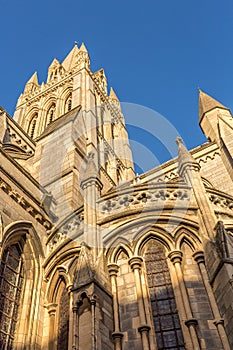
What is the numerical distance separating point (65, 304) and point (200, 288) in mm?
3785

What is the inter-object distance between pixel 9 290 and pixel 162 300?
425 centimetres

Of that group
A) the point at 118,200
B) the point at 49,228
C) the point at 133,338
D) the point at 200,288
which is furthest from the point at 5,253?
the point at 200,288

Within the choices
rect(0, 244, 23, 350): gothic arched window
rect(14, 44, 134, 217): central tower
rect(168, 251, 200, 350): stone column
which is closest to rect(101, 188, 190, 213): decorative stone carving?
rect(168, 251, 200, 350): stone column

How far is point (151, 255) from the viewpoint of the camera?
10414 mm

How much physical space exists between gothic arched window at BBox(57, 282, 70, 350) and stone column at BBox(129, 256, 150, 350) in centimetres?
214

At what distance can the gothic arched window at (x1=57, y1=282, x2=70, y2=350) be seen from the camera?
977 centimetres

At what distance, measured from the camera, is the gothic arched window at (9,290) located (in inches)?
384

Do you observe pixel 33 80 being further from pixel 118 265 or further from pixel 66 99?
pixel 118 265

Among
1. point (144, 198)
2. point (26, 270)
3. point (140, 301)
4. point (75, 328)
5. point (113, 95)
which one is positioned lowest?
point (75, 328)

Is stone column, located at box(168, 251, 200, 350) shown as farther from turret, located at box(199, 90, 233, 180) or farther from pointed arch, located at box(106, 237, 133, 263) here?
turret, located at box(199, 90, 233, 180)

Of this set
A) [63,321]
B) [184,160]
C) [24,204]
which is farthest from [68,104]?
[63,321]

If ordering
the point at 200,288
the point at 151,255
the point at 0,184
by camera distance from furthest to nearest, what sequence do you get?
the point at 0,184 < the point at 151,255 < the point at 200,288

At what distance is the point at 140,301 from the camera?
30.1ft

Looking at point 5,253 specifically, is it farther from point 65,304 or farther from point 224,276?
point 224,276
